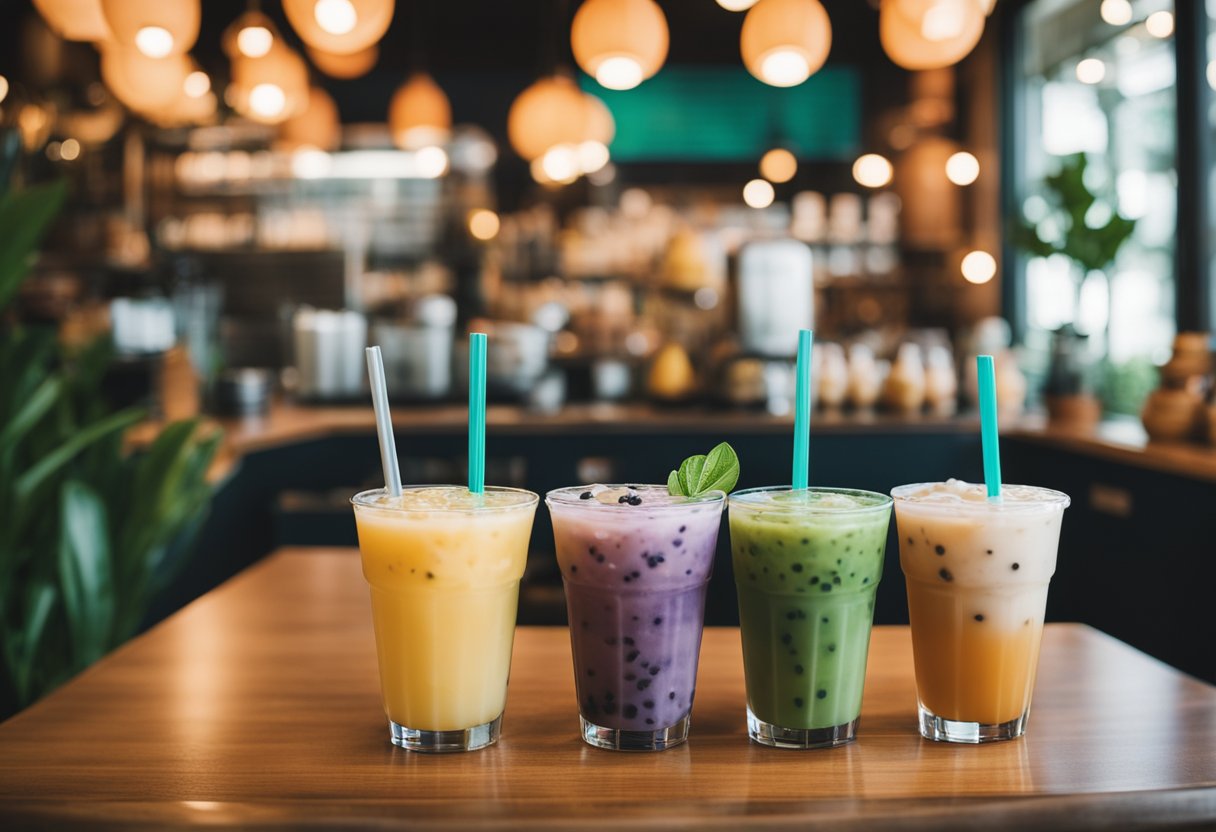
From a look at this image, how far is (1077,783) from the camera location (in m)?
0.83

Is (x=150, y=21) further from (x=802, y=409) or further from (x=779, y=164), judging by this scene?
(x=779, y=164)

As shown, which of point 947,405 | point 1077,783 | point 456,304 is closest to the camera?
point 1077,783

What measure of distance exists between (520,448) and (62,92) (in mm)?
5278

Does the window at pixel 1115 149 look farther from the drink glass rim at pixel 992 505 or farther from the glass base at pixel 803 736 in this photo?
the glass base at pixel 803 736

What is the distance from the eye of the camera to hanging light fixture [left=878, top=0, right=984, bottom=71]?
2.82 metres

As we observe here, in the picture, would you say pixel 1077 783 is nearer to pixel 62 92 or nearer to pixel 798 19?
pixel 798 19

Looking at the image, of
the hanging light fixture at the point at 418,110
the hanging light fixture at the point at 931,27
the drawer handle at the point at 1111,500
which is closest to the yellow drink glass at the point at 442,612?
the hanging light fixture at the point at 931,27

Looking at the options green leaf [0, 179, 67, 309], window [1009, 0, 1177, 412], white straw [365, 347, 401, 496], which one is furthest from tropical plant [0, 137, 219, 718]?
window [1009, 0, 1177, 412]

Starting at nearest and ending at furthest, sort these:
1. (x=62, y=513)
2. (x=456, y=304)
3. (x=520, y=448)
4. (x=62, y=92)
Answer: (x=62, y=513)
(x=520, y=448)
(x=62, y=92)
(x=456, y=304)

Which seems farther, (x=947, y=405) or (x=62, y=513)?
(x=947, y=405)

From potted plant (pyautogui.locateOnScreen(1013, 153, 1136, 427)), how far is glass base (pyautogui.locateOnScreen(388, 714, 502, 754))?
145 inches

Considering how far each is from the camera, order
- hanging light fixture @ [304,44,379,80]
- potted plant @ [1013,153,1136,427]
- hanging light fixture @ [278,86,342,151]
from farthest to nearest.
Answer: hanging light fixture @ [278,86,342,151]
hanging light fixture @ [304,44,379,80]
potted plant @ [1013,153,1136,427]

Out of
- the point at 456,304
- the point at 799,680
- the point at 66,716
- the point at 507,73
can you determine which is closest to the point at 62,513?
the point at 66,716

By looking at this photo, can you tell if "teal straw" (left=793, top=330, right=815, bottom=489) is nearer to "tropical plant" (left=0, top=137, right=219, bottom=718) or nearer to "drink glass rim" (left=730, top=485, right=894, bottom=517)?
"drink glass rim" (left=730, top=485, right=894, bottom=517)
